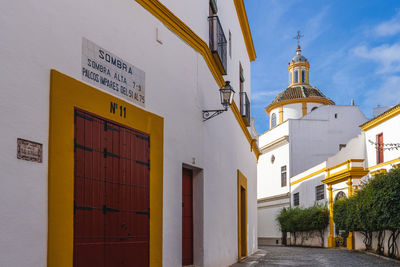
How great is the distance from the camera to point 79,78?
518 cm

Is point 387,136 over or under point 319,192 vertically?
over

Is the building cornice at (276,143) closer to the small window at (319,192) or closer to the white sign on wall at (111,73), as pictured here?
the small window at (319,192)

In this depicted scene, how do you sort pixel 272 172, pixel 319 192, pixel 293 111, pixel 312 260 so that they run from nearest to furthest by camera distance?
1. pixel 312 260
2. pixel 319 192
3. pixel 272 172
4. pixel 293 111

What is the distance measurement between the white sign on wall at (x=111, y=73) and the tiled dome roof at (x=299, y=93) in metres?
39.1

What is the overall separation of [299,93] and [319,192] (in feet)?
57.6

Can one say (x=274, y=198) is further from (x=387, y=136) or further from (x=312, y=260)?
(x=312, y=260)

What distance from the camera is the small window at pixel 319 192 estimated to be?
28.2m

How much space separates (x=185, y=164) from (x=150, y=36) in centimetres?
227

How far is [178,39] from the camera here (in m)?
7.98

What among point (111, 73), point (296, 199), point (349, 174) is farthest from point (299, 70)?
point (111, 73)

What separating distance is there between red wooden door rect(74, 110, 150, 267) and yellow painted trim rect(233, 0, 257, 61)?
9095 millimetres

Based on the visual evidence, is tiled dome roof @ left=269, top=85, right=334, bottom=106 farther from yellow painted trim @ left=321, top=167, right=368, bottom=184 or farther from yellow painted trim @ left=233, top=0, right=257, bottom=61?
yellow painted trim @ left=233, top=0, right=257, bottom=61

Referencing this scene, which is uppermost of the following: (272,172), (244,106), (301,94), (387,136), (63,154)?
(301,94)

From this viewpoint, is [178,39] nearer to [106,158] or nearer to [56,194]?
[106,158]
